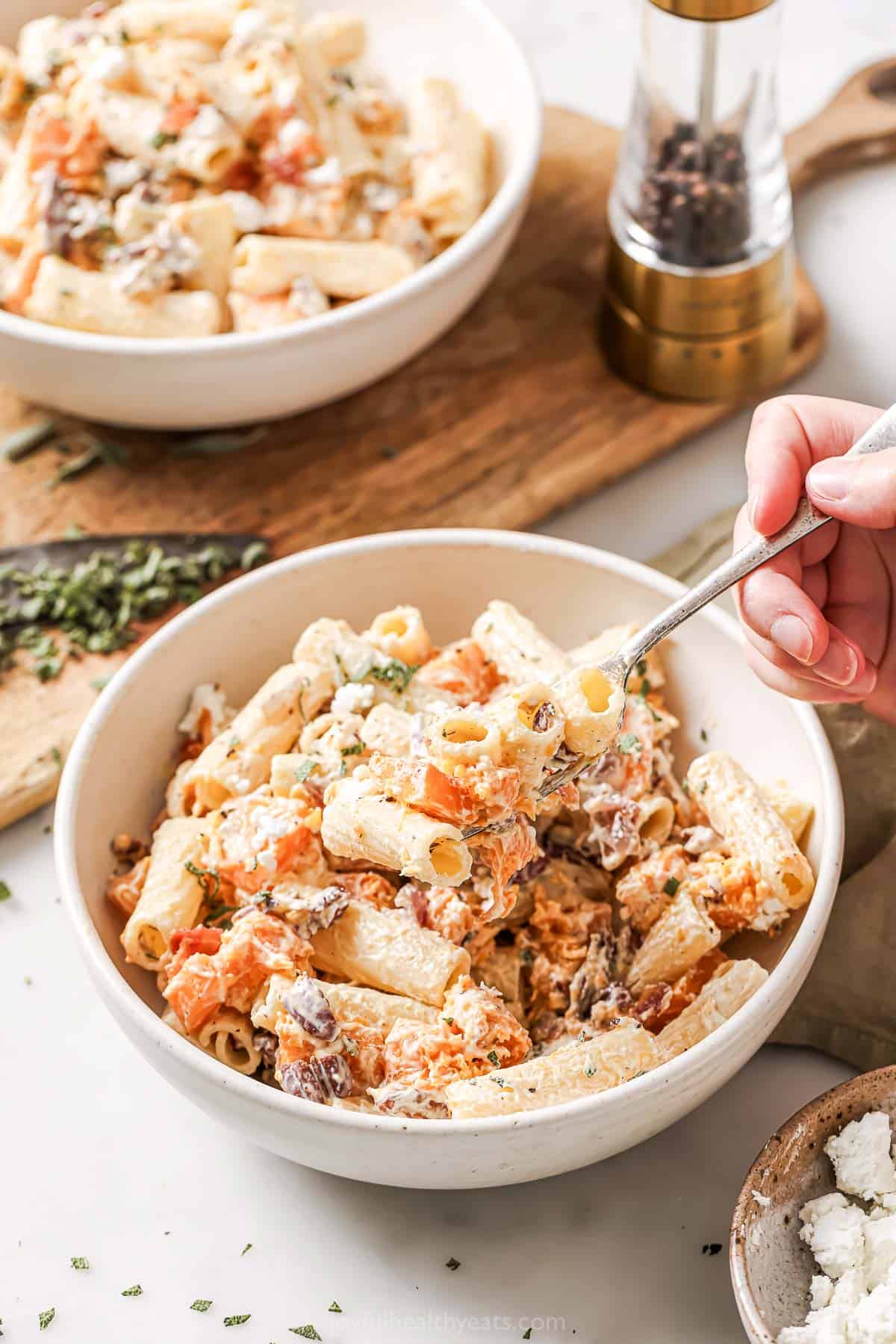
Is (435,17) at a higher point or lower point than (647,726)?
higher

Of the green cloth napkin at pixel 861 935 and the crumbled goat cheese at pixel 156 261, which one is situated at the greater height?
the crumbled goat cheese at pixel 156 261

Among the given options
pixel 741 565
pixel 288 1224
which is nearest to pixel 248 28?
pixel 741 565

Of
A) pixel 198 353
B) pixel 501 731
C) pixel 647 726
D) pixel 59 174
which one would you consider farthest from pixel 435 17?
pixel 501 731

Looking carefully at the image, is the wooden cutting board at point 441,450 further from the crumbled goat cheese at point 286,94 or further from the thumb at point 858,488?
the thumb at point 858,488

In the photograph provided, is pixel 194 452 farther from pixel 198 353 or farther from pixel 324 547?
pixel 324 547

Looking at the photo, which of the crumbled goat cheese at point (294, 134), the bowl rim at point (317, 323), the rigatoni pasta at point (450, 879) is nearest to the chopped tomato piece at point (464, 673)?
the rigatoni pasta at point (450, 879)
